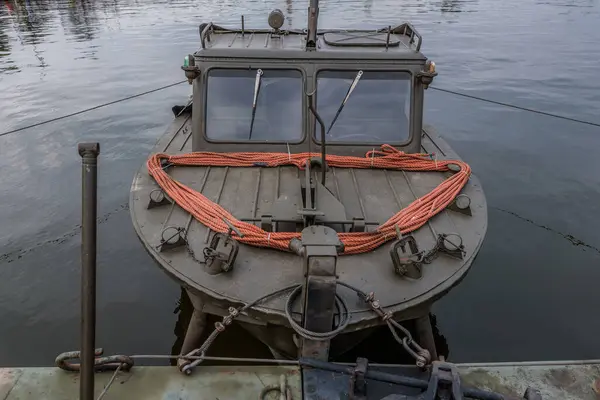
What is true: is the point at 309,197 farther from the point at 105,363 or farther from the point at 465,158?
the point at 465,158

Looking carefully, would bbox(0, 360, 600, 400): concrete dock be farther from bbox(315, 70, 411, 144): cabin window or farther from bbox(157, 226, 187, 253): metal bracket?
bbox(315, 70, 411, 144): cabin window

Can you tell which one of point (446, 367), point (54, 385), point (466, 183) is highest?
point (466, 183)

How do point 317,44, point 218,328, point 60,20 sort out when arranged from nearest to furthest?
point 218,328 < point 317,44 < point 60,20

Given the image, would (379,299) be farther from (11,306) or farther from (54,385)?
(11,306)

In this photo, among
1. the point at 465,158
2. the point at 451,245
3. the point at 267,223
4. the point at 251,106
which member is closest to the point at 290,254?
the point at 267,223

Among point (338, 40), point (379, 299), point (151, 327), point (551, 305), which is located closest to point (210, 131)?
point (338, 40)

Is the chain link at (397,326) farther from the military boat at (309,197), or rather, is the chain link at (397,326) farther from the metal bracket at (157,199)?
the metal bracket at (157,199)

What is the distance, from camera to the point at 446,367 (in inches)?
132

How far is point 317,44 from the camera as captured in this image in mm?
6441

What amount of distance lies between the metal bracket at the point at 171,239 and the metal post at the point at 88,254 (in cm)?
169

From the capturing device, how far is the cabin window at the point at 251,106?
577 centimetres

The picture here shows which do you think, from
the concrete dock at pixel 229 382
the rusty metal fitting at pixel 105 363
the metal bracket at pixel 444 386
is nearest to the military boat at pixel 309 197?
the concrete dock at pixel 229 382

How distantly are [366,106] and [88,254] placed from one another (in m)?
4.09

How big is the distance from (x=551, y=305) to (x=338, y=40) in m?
4.73
